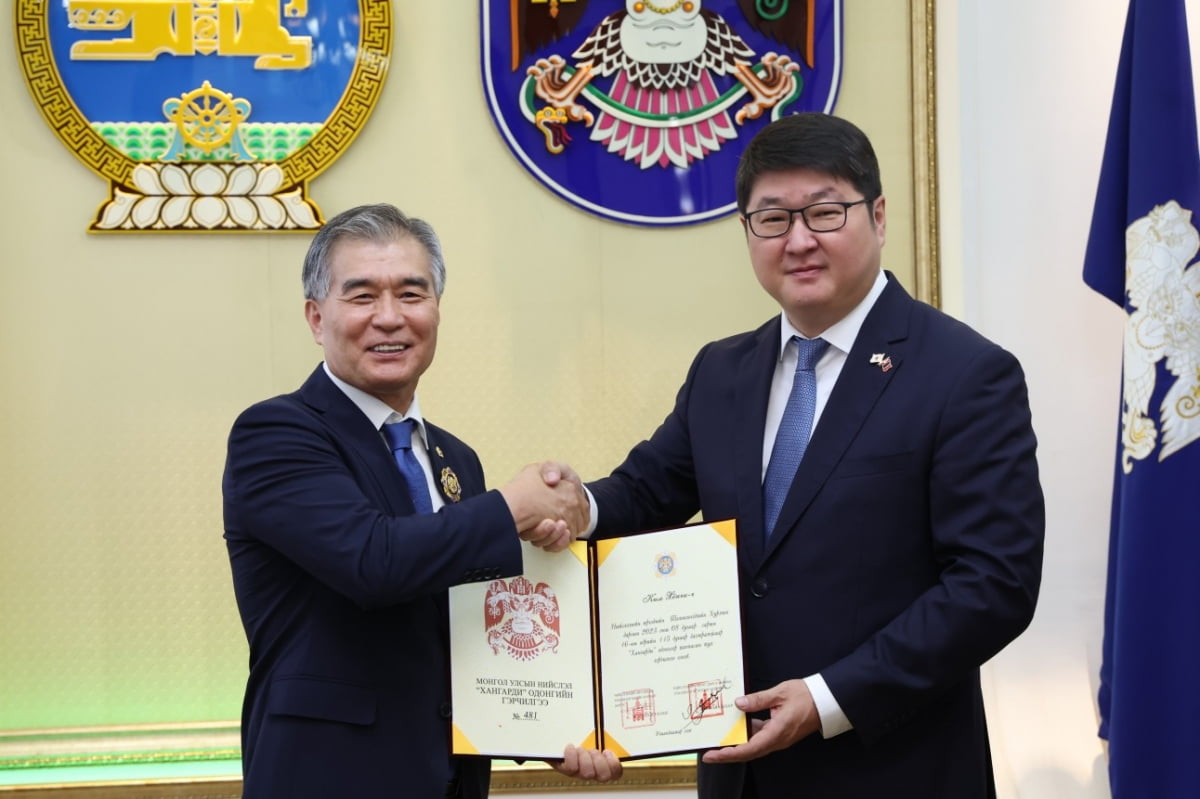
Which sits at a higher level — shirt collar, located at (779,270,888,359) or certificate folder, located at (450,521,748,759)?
shirt collar, located at (779,270,888,359)

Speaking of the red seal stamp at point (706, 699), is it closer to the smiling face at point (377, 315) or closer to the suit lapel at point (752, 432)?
the suit lapel at point (752, 432)

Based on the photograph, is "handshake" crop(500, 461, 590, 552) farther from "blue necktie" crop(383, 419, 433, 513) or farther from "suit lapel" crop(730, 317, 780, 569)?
"suit lapel" crop(730, 317, 780, 569)

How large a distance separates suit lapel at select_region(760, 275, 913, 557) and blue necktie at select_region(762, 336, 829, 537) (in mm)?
41

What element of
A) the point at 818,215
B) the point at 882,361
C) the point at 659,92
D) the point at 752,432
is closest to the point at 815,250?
the point at 818,215

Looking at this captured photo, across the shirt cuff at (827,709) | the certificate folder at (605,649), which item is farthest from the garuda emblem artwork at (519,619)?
the shirt cuff at (827,709)

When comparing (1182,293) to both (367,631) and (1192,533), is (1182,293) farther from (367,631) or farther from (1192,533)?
(367,631)

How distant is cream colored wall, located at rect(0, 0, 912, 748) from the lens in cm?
366

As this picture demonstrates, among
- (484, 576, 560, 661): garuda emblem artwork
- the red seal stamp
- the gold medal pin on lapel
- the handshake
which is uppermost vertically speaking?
the gold medal pin on lapel

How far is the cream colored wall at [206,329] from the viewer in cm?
366

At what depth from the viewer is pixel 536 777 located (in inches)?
142

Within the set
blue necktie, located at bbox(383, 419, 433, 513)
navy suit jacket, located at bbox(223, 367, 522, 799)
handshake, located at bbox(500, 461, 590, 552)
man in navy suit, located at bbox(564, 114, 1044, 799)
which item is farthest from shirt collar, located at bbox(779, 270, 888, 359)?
blue necktie, located at bbox(383, 419, 433, 513)

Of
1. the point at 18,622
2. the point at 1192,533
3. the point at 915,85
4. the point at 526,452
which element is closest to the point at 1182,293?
the point at 1192,533

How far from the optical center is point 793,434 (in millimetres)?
2004

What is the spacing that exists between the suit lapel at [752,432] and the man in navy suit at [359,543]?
0.98 ft
